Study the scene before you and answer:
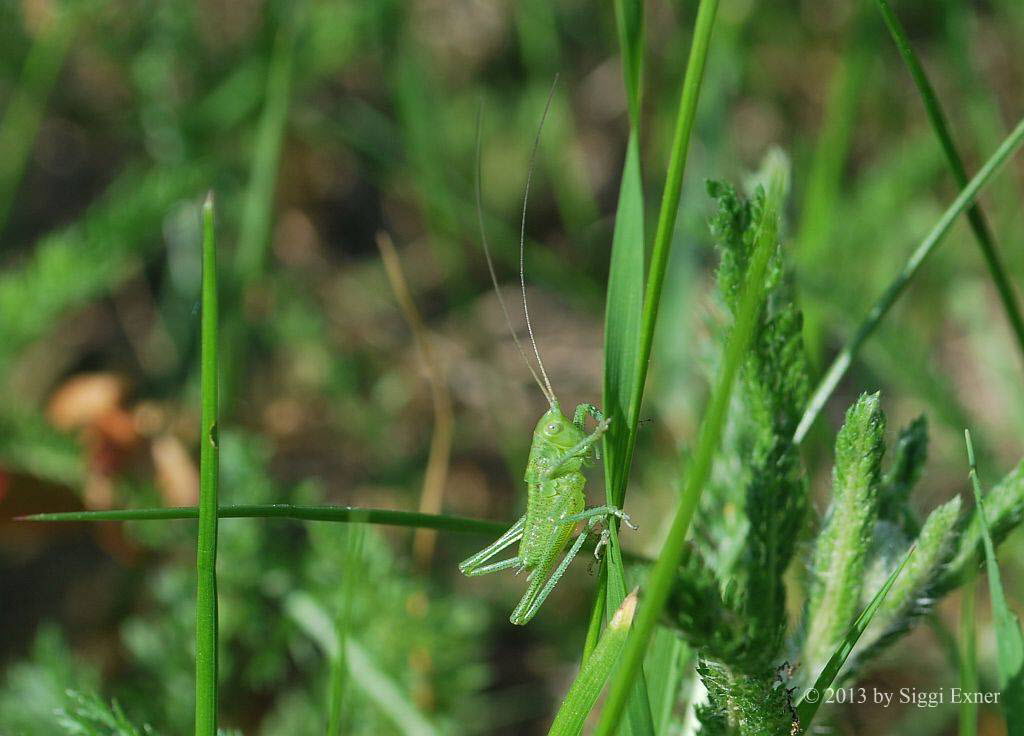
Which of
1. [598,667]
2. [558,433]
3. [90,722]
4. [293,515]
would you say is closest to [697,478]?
[598,667]

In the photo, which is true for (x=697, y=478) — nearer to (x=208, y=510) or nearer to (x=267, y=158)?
(x=208, y=510)

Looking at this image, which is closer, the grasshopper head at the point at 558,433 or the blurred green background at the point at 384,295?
the grasshopper head at the point at 558,433

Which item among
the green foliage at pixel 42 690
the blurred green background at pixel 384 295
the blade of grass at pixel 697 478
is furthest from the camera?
the blurred green background at pixel 384 295

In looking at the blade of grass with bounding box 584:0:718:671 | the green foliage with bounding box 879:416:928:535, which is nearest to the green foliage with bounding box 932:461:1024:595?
the green foliage with bounding box 879:416:928:535

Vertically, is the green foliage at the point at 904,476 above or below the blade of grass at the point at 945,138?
below

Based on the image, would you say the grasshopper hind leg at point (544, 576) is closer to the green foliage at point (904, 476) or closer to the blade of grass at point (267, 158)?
the green foliage at point (904, 476)

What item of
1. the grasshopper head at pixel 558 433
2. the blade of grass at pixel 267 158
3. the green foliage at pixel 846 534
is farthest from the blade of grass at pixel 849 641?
the blade of grass at pixel 267 158
